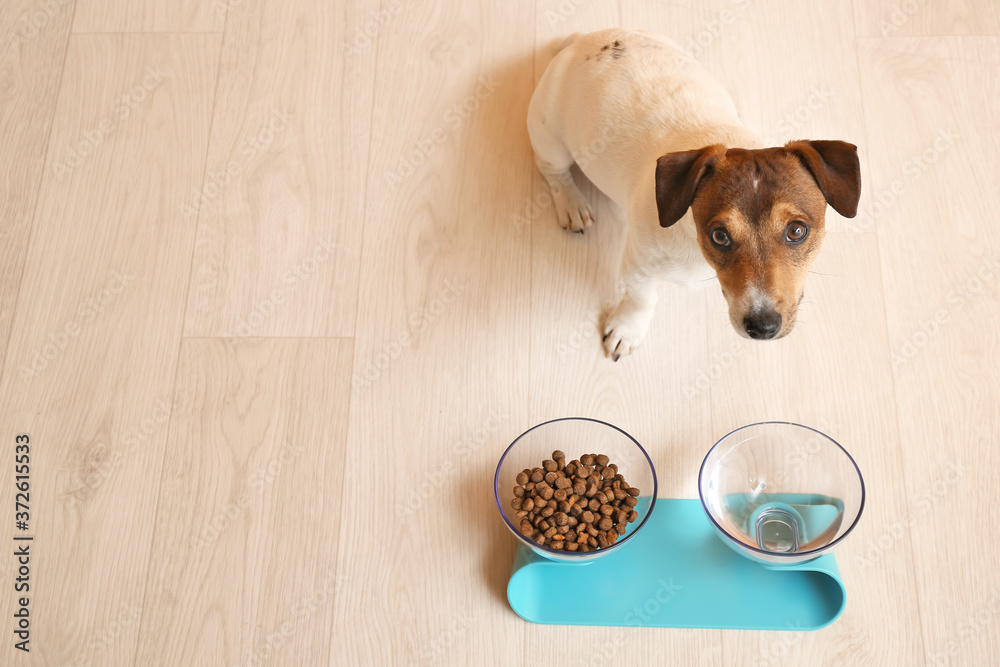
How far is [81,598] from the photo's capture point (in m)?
2.19

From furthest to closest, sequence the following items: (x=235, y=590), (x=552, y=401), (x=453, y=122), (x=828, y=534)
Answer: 1. (x=453, y=122)
2. (x=552, y=401)
3. (x=235, y=590)
4. (x=828, y=534)

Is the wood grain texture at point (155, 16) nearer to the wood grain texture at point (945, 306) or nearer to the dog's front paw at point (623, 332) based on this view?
the dog's front paw at point (623, 332)

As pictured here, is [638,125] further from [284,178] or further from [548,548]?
[284,178]

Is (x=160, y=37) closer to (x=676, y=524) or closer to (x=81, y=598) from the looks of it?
(x=81, y=598)

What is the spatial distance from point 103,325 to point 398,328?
3.31 ft

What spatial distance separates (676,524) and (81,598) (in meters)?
1.80

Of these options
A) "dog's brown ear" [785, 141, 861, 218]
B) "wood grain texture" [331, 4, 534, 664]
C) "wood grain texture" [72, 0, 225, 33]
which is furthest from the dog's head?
"wood grain texture" [72, 0, 225, 33]

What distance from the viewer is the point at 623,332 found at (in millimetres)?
2291

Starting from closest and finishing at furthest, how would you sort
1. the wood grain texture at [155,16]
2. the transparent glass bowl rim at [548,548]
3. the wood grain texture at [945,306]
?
the transparent glass bowl rim at [548,548] → the wood grain texture at [945,306] → the wood grain texture at [155,16]

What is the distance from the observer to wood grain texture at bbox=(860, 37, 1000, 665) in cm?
212

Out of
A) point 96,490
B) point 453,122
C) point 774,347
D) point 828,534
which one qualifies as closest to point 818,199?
point 774,347

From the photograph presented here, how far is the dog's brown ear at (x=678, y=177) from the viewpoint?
1.64 meters

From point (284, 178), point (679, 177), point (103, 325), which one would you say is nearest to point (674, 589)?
point (679, 177)

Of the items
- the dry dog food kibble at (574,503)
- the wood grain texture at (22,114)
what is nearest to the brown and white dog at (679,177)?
the dry dog food kibble at (574,503)
